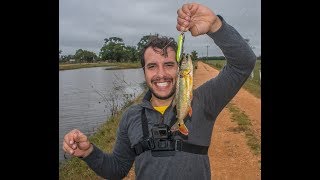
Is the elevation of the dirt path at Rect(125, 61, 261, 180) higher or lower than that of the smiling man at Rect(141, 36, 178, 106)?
lower

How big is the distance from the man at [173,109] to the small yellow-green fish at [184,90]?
19 centimetres

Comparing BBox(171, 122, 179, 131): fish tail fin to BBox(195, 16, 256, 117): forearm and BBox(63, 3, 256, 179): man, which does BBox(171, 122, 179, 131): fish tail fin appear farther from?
BBox(195, 16, 256, 117): forearm

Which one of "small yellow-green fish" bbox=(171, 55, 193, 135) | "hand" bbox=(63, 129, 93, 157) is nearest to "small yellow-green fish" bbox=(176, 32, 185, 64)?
"small yellow-green fish" bbox=(171, 55, 193, 135)

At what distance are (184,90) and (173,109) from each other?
0.42 m

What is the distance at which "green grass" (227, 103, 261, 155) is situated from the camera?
1195 centimetres

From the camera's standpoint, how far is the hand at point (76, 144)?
3852 mm

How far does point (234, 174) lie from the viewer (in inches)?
389

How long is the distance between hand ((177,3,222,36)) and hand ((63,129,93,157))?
1358 millimetres

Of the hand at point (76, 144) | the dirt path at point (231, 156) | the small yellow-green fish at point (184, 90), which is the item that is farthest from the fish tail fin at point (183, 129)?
the dirt path at point (231, 156)

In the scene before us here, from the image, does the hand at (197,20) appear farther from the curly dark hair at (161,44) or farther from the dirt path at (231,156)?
the dirt path at (231,156)
